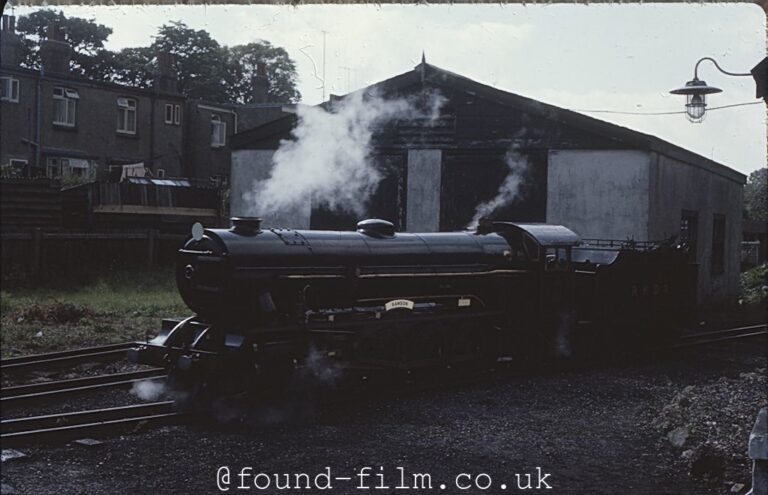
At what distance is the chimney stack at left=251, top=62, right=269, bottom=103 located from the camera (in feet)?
32.1

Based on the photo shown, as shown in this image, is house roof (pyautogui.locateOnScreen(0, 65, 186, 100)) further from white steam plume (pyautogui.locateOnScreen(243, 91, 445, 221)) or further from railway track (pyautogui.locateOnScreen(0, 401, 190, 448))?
railway track (pyautogui.locateOnScreen(0, 401, 190, 448))

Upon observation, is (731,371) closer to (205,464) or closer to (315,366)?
(315,366)

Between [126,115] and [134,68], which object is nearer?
[134,68]

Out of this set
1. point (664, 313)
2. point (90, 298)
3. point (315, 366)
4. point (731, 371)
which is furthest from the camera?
point (90, 298)

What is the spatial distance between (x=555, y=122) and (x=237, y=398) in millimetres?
11086

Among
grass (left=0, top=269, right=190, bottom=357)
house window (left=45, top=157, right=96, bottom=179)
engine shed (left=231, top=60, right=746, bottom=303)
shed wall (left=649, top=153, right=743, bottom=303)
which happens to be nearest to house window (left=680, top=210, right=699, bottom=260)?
shed wall (left=649, top=153, right=743, bottom=303)

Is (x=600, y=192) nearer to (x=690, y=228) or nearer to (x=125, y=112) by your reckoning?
(x=690, y=228)

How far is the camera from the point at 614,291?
14.9 meters

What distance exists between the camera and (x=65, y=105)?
14.8 m

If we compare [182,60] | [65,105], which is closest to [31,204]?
[65,105]

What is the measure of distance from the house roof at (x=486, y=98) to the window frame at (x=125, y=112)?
2.34 meters

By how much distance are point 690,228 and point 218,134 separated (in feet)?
41.2

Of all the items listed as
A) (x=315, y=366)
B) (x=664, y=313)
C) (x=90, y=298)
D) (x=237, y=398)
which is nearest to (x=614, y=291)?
(x=664, y=313)

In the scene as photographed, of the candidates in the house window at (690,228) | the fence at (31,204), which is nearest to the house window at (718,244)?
the house window at (690,228)
